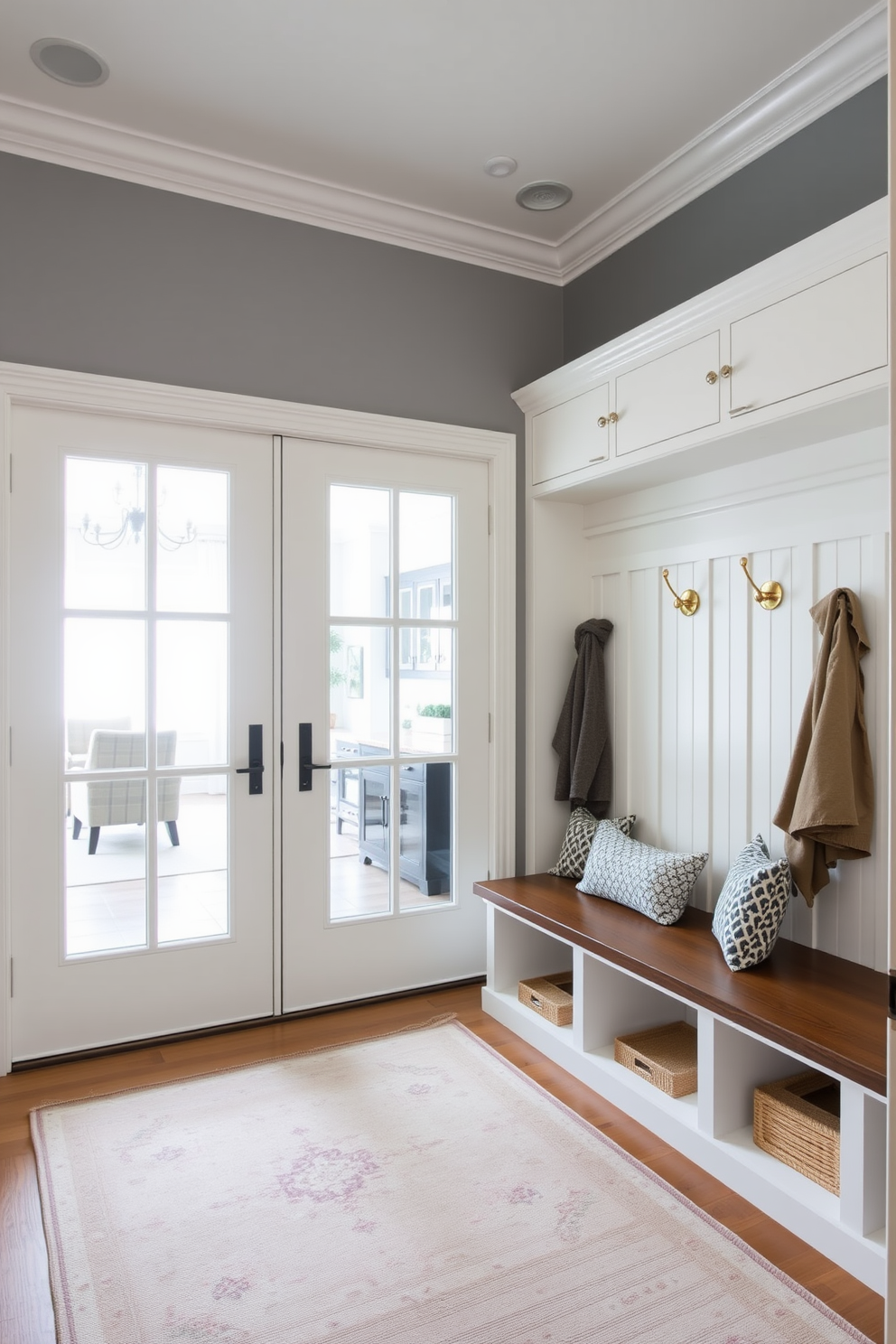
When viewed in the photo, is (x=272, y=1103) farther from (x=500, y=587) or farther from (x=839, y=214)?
(x=839, y=214)

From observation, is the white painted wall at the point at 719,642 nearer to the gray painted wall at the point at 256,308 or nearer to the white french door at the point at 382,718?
the gray painted wall at the point at 256,308

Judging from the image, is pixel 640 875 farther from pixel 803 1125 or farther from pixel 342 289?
pixel 342 289

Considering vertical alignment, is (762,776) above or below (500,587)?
below

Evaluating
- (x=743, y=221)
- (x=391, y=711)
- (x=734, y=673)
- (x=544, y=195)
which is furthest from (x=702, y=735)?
(x=544, y=195)

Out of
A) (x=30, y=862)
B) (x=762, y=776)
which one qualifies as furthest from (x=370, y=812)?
(x=762, y=776)

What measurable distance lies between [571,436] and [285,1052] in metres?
2.28

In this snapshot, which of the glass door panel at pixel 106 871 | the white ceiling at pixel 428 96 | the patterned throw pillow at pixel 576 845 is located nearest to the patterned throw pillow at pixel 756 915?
the patterned throw pillow at pixel 576 845

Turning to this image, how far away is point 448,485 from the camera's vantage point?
3.30 metres

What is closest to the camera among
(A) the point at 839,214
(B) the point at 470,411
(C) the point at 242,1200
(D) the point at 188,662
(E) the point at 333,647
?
(C) the point at 242,1200

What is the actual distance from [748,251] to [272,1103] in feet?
9.37

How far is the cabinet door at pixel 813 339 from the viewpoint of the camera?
1965 millimetres

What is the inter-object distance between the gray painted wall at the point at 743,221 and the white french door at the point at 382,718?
79cm

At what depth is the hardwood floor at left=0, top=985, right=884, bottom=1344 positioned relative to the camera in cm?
170

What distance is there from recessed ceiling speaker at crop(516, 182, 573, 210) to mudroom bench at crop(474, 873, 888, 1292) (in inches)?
94.7
